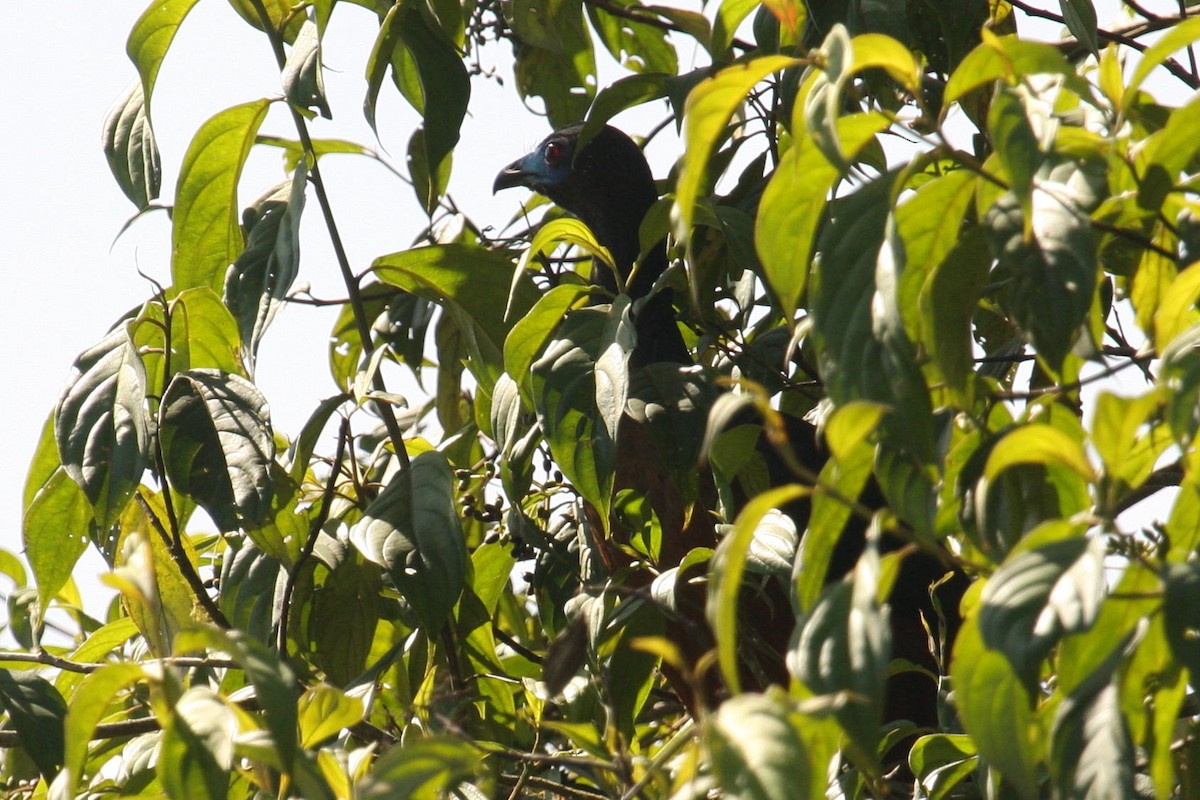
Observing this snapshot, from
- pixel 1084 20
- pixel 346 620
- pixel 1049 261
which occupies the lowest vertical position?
pixel 346 620

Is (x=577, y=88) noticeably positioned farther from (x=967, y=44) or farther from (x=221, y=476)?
(x=221, y=476)

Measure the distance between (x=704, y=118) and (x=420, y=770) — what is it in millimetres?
457

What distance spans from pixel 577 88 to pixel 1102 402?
7.16ft

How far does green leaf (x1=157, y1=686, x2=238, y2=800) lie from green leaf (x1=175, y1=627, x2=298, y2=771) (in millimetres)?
46

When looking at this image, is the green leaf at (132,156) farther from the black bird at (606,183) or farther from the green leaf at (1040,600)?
the black bird at (606,183)

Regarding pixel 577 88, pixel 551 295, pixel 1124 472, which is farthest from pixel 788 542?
pixel 577 88

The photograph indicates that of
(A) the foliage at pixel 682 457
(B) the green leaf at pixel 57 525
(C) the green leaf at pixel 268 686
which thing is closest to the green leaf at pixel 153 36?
(A) the foliage at pixel 682 457

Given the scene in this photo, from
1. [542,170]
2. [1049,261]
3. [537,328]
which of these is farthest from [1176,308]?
[542,170]

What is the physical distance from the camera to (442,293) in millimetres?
1786

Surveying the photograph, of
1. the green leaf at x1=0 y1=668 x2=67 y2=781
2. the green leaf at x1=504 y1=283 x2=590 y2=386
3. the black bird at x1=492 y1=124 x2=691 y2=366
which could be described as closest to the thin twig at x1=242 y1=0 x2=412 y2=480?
the green leaf at x1=504 y1=283 x2=590 y2=386

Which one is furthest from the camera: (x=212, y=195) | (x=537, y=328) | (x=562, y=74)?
(x=562, y=74)

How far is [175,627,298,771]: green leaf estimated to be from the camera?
2.73 feet

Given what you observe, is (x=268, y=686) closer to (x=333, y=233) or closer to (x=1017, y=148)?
(x=1017, y=148)

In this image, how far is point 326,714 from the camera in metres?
1.04
